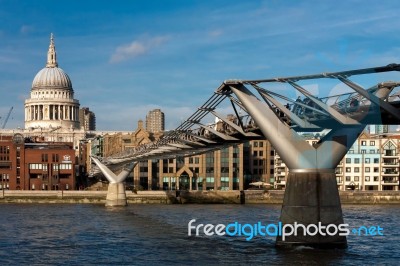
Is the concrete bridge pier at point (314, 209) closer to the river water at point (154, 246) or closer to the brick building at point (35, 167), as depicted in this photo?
the river water at point (154, 246)

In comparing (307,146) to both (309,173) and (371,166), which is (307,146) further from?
(371,166)

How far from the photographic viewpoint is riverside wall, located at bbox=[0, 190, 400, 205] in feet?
342

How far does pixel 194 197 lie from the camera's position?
10706 cm

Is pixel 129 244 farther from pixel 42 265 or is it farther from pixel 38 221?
pixel 38 221

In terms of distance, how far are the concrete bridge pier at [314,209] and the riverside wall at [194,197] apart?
2538 inches

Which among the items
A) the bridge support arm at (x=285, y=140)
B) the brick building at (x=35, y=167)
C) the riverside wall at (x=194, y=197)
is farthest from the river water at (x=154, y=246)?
the brick building at (x=35, y=167)

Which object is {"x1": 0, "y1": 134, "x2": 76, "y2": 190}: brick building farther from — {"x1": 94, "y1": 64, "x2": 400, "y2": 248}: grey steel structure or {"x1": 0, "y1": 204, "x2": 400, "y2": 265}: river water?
{"x1": 94, "y1": 64, "x2": 400, "y2": 248}: grey steel structure

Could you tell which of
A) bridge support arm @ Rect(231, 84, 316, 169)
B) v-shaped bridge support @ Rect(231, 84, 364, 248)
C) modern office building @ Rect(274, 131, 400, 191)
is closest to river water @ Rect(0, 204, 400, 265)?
v-shaped bridge support @ Rect(231, 84, 364, 248)

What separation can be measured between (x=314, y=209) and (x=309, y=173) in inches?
71.1

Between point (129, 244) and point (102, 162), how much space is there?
5702 cm

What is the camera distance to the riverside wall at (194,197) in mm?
104375

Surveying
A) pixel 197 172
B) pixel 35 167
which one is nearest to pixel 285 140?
pixel 197 172

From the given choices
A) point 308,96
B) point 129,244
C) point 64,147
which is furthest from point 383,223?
point 64,147

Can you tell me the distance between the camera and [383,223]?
203 ft
